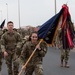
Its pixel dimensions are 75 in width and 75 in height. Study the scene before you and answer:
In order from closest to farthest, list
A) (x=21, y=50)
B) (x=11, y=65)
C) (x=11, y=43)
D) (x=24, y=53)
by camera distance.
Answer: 1. (x=24, y=53)
2. (x=21, y=50)
3. (x=11, y=43)
4. (x=11, y=65)

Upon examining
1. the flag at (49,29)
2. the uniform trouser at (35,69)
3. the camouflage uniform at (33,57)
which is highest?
the flag at (49,29)

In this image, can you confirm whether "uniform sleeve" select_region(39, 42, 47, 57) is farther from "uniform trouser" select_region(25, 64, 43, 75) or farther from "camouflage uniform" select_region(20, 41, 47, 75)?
"uniform trouser" select_region(25, 64, 43, 75)

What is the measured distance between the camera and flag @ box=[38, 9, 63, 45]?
10508mm

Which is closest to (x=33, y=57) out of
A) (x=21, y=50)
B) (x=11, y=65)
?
(x=21, y=50)

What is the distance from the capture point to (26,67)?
9602mm

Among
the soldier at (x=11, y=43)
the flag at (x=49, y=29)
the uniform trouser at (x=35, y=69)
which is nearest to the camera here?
the uniform trouser at (x=35, y=69)

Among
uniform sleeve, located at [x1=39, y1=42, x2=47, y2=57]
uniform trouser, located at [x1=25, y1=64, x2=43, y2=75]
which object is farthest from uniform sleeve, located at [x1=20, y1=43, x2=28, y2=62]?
uniform sleeve, located at [x1=39, y1=42, x2=47, y2=57]

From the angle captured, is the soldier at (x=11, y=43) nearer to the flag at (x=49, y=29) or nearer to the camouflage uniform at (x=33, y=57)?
the flag at (x=49, y=29)

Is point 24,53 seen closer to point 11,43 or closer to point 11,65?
point 11,43

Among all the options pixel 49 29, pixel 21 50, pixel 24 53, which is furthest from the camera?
pixel 49 29

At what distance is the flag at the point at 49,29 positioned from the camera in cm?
1051

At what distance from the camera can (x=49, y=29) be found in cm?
1055

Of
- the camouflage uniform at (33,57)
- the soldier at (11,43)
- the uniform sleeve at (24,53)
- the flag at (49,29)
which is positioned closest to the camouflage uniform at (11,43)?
the soldier at (11,43)

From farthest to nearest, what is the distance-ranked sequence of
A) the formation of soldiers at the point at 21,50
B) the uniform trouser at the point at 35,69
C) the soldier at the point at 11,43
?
the soldier at the point at 11,43 → the formation of soldiers at the point at 21,50 → the uniform trouser at the point at 35,69
